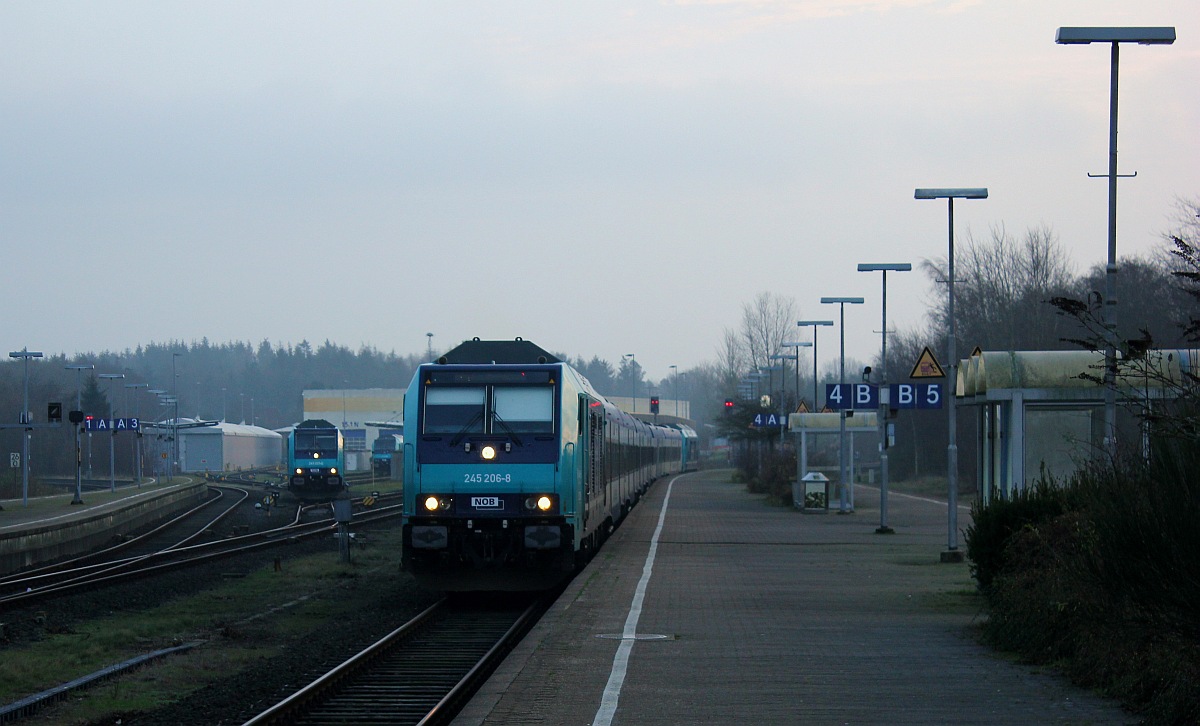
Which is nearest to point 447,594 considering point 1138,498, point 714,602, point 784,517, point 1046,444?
point 714,602

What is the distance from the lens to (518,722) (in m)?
8.67

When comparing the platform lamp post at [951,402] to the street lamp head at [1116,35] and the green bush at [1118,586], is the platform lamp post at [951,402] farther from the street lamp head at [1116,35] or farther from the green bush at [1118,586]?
the green bush at [1118,586]

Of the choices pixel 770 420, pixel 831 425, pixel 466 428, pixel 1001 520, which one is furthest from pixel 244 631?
pixel 770 420

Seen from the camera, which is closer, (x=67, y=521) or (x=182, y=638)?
(x=182, y=638)

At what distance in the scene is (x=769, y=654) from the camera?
460 inches

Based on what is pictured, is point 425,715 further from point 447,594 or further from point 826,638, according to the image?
point 447,594

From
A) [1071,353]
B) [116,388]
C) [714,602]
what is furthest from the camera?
[116,388]

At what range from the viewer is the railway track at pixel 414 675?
10.3 m

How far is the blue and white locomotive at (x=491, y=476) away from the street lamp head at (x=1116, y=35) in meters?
7.47

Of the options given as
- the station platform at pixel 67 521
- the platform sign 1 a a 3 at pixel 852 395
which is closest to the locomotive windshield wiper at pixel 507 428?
the station platform at pixel 67 521

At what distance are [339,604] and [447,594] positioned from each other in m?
1.57

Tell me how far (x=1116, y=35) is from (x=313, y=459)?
42.4 metres

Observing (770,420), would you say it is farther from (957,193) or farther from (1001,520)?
(1001,520)

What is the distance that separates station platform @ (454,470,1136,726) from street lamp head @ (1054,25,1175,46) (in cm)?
683
